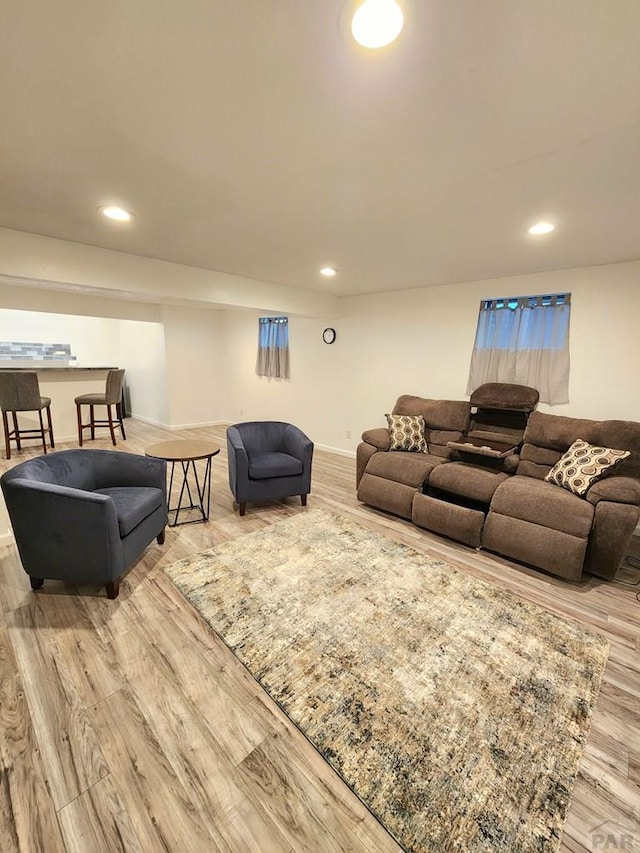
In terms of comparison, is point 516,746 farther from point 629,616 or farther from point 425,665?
point 629,616

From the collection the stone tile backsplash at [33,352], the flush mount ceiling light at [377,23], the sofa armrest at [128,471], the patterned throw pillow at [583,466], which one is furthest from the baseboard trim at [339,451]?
the stone tile backsplash at [33,352]

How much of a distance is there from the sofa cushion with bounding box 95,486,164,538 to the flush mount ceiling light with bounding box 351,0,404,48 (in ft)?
7.58

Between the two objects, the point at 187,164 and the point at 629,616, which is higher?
the point at 187,164

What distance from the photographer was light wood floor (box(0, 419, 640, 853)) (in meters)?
1.08

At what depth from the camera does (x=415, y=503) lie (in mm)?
3021

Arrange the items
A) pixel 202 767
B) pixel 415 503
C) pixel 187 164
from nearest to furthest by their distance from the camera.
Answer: pixel 202 767, pixel 187 164, pixel 415 503

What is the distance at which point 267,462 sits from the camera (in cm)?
331

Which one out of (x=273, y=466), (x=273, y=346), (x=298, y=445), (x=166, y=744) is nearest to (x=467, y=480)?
(x=298, y=445)

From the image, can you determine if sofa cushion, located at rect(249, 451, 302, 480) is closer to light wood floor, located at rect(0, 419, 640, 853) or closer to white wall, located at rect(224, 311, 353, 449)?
light wood floor, located at rect(0, 419, 640, 853)

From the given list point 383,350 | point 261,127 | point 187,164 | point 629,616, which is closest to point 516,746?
point 629,616

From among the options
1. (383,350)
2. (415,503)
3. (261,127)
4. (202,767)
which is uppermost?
(261,127)

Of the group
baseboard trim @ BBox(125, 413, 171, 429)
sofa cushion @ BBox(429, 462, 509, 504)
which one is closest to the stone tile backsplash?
baseboard trim @ BBox(125, 413, 171, 429)

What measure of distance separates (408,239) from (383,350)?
7.32 ft

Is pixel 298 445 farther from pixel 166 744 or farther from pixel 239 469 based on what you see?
pixel 166 744
